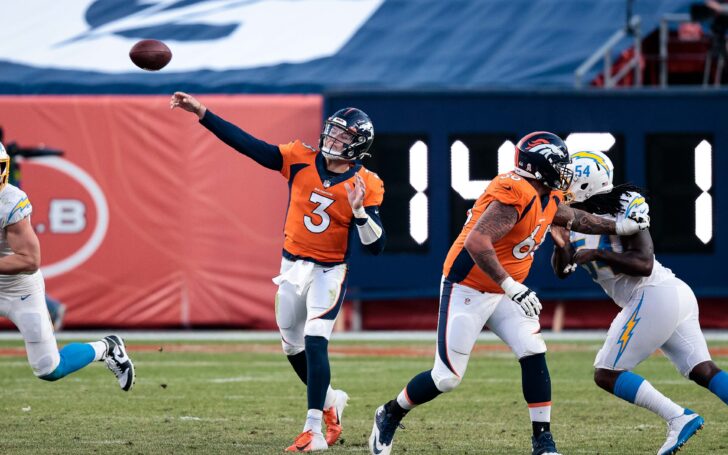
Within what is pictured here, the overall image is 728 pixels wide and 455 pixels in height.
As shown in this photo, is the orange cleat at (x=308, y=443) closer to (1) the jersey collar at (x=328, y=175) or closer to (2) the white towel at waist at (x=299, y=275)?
(2) the white towel at waist at (x=299, y=275)

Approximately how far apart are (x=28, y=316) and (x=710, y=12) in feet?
33.1

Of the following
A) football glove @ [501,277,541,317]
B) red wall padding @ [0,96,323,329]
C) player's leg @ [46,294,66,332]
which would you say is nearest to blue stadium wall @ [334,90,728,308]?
red wall padding @ [0,96,323,329]

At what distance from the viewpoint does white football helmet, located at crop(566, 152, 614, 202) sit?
6715 mm

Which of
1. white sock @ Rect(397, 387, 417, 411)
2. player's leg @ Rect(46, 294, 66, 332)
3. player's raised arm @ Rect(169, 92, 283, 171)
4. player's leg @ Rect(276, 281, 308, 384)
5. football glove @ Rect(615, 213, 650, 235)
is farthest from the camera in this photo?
player's leg @ Rect(46, 294, 66, 332)

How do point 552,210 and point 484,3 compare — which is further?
point 484,3

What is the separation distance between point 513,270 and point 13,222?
2.66m

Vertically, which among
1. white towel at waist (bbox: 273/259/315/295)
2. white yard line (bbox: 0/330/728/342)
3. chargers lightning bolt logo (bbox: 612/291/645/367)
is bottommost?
white yard line (bbox: 0/330/728/342)

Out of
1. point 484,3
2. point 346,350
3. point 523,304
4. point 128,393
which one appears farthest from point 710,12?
point 523,304

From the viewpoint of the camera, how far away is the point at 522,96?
14.5 m

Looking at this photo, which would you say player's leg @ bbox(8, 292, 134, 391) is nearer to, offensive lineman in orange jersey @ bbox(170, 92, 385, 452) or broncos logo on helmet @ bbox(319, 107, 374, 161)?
offensive lineman in orange jersey @ bbox(170, 92, 385, 452)

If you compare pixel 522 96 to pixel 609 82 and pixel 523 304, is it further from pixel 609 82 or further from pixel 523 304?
pixel 523 304

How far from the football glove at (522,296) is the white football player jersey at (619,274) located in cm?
72

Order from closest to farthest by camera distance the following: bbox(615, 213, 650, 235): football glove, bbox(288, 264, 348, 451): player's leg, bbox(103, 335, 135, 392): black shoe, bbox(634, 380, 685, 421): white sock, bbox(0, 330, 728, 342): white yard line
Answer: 1. bbox(634, 380, 685, 421): white sock
2. bbox(615, 213, 650, 235): football glove
3. bbox(288, 264, 348, 451): player's leg
4. bbox(103, 335, 135, 392): black shoe
5. bbox(0, 330, 728, 342): white yard line

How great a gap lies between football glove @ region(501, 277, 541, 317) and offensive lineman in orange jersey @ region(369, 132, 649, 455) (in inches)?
5.2
